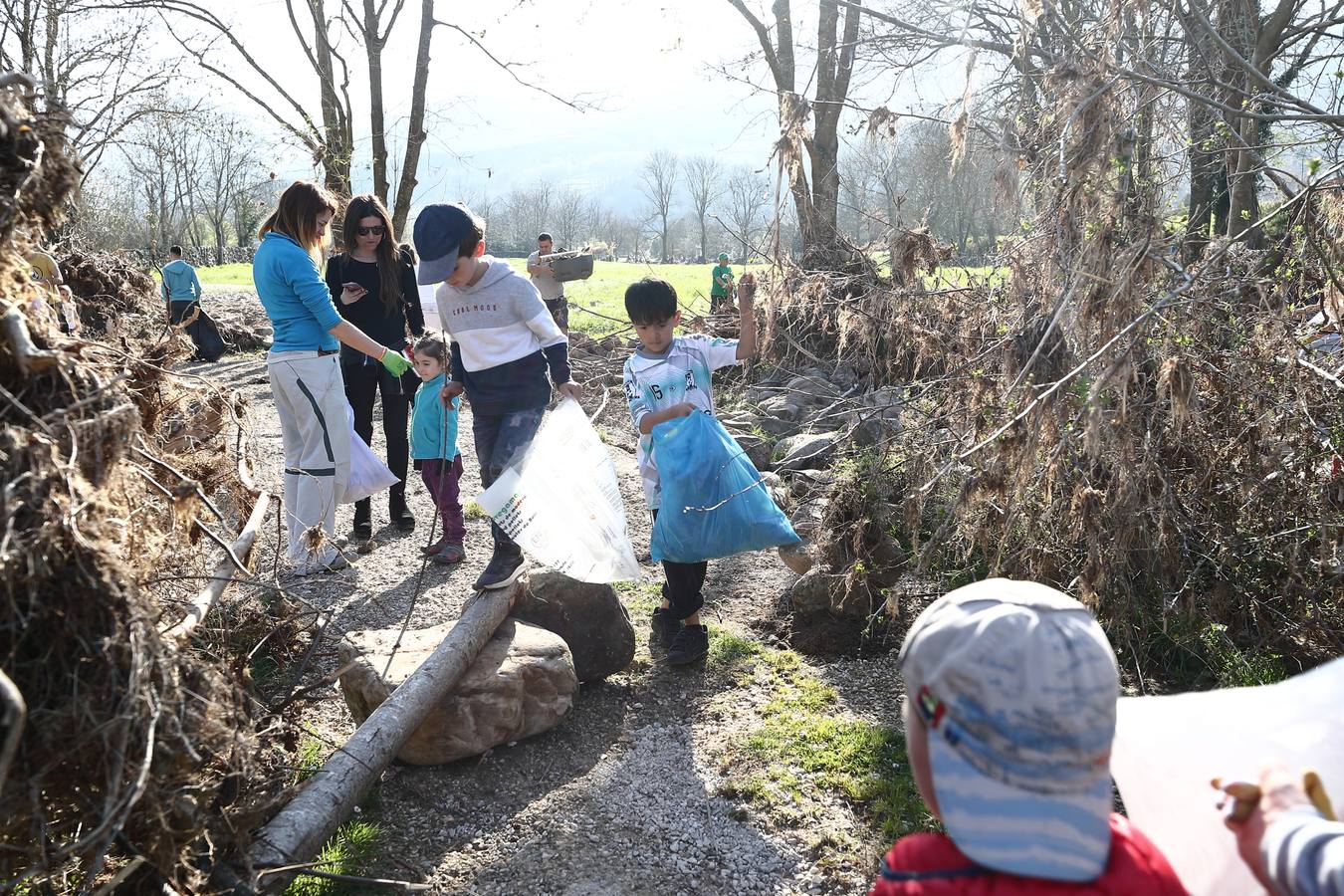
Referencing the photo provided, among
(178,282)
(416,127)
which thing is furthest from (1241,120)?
(178,282)

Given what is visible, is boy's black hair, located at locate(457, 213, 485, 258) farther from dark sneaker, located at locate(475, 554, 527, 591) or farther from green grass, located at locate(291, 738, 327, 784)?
green grass, located at locate(291, 738, 327, 784)

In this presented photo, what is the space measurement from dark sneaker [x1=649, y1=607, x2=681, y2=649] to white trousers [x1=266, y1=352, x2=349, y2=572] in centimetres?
172

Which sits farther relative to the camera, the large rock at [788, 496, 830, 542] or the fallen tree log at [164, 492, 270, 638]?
the large rock at [788, 496, 830, 542]

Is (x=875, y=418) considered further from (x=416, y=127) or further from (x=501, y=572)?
(x=416, y=127)

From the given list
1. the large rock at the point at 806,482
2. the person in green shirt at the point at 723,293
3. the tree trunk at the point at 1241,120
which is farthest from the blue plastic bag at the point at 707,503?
the person in green shirt at the point at 723,293

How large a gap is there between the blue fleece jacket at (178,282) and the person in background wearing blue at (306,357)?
9.46 metres

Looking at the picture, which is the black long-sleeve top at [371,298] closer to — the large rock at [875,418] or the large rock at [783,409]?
the large rock at [875,418]

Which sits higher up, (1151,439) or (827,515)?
(1151,439)

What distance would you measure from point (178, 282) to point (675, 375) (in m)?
11.7

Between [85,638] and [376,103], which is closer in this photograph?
[85,638]

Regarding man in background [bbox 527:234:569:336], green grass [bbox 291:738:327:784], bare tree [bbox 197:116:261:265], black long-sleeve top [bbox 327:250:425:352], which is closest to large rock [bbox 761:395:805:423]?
man in background [bbox 527:234:569:336]

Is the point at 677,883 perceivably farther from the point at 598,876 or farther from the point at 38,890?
the point at 38,890

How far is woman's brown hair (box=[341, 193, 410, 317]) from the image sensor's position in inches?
197

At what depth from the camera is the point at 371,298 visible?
17.1 feet
